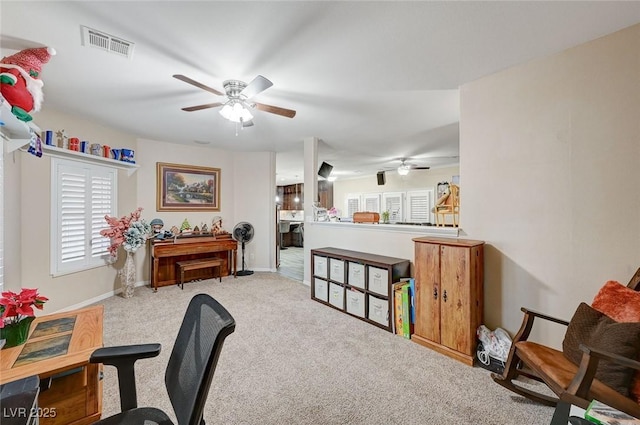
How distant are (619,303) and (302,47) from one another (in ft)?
8.81

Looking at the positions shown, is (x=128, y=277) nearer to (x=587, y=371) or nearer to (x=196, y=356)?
(x=196, y=356)

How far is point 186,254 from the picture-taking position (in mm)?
4645

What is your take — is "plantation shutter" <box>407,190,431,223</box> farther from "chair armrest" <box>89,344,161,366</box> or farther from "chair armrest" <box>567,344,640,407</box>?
"chair armrest" <box>89,344,161,366</box>

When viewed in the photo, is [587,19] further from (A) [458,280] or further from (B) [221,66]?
(B) [221,66]

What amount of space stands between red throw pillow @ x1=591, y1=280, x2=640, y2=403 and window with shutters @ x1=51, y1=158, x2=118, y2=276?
5.28 metres

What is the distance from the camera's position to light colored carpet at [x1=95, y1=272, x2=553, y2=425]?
1.68 m

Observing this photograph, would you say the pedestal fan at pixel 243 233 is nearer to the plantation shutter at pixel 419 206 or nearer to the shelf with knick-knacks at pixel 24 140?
the shelf with knick-knacks at pixel 24 140

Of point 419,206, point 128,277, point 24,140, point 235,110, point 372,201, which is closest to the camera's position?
point 24,140

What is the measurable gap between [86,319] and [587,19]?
3.76 m

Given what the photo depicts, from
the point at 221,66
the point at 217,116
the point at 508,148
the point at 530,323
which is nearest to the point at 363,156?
the point at 217,116

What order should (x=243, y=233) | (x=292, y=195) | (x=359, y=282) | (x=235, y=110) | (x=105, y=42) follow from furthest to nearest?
(x=292, y=195) → (x=243, y=233) → (x=359, y=282) → (x=235, y=110) → (x=105, y=42)

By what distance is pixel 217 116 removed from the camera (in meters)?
3.49

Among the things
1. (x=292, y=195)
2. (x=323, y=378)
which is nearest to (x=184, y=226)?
(x=323, y=378)

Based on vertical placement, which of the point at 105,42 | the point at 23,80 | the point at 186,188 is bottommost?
the point at 186,188
